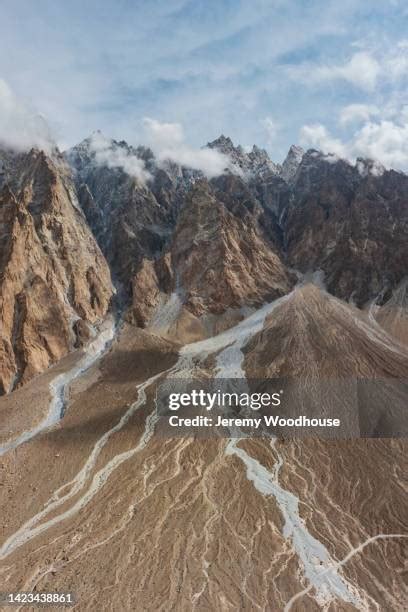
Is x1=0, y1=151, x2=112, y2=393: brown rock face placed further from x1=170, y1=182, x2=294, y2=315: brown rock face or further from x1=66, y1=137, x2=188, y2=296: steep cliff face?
x1=170, y1=182, x2=294, y2=315: brown rock face

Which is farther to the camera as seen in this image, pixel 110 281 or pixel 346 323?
pixel 110 281

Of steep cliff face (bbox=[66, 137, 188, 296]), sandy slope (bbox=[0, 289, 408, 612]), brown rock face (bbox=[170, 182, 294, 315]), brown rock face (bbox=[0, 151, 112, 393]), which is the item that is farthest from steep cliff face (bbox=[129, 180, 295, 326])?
sandy slope (bbox=[0, 289, 408, 612])

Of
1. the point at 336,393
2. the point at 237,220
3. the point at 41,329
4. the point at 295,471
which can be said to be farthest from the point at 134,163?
the point at 295,471

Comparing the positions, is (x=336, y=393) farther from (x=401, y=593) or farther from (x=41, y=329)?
(x=41, y=329)

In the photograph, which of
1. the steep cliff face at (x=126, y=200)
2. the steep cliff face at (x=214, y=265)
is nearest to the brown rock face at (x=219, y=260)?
the steep cliff face at (x=214, y=265)

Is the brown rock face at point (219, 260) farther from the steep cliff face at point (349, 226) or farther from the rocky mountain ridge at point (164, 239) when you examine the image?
the steep cliff face at point (349, 226)

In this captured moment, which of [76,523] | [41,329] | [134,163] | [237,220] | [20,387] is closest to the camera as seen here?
[76,523]

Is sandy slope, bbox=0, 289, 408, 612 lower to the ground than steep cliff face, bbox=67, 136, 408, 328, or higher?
lower

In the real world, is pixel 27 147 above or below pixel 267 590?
above
